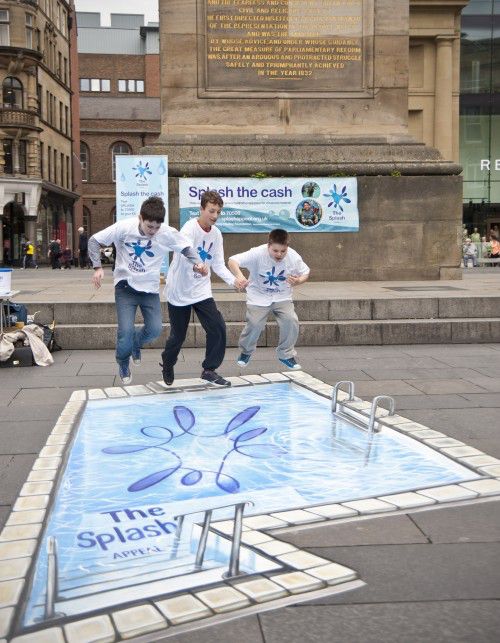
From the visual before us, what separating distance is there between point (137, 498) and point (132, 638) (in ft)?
5.48

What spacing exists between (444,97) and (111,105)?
1557 inches

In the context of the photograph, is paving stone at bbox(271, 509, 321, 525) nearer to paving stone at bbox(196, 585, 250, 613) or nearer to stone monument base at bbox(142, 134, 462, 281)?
paving stone at bbox(196, 585, 250, 613)

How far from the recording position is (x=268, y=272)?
28.5 ft

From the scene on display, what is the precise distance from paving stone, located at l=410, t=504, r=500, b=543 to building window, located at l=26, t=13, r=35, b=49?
5126 cm

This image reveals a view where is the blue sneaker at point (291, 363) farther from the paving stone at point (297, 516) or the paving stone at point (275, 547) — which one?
the paving stone at point (275, 547)

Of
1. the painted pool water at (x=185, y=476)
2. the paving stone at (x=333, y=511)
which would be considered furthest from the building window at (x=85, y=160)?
the paving stone at (x=333, y=511)

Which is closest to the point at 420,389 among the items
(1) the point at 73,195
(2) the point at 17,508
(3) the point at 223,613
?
(2) the point at 17,508

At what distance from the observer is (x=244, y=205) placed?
47.4 feet

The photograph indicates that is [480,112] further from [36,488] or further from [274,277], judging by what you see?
[36,488]

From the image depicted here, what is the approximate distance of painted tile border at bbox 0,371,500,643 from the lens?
310 centimetres

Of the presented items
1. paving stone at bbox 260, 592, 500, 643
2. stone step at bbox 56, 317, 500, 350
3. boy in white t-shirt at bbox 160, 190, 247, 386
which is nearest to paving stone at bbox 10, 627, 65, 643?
paving stone at bbox 260, 592, 500, 643

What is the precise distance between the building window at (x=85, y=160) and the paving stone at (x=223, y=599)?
231ft

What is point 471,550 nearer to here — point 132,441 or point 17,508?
point 17,508

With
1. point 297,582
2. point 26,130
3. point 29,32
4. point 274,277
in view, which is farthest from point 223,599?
point 29,32
